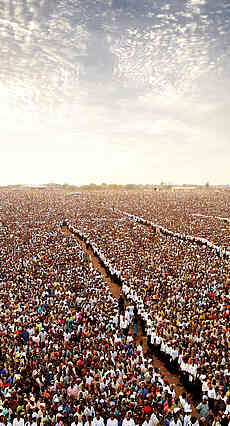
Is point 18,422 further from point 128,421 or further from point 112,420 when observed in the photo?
point 128,421

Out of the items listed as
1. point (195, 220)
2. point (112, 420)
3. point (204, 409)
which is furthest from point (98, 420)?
point (195, 220)

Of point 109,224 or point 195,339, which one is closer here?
point 195,339

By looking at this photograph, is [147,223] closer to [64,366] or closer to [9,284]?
[9,284]

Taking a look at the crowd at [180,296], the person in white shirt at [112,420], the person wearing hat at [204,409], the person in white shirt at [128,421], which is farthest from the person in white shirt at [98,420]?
the crowd at [180,296]

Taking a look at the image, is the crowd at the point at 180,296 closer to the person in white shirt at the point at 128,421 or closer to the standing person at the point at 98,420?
the person in white shirt at the point at 128,421

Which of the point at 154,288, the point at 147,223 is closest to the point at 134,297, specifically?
the point at 154,288

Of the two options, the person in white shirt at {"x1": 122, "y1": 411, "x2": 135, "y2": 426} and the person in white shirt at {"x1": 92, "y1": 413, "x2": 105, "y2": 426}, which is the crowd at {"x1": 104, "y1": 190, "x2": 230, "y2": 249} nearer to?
the person in white shirt at {"x1": 122, "y1": 411, "x2": 135, "y2": 426}

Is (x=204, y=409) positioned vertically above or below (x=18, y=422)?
below

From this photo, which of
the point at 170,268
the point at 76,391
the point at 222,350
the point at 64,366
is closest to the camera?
the point at 76,391
